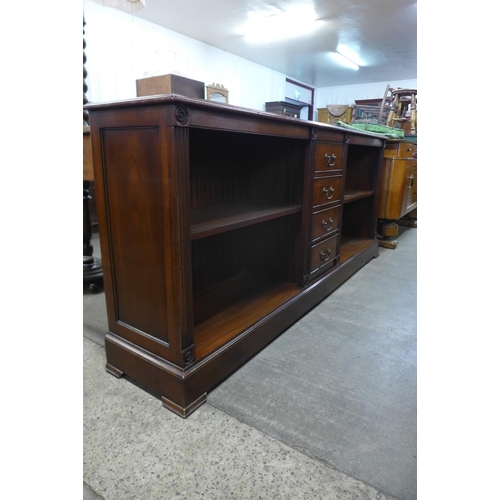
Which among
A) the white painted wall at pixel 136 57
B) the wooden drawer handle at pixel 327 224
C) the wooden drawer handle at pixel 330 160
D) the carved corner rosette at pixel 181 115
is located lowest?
the wooden drawer handle at pixel 327 224

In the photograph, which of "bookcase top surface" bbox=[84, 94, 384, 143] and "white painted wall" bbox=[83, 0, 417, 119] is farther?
"white painted wall" bbox=[83, 0, 417, 119]

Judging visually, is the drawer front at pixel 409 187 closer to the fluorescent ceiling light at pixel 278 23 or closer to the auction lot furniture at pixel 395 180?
the auction lot furniture at pixel 395 180

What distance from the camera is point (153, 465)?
3.16ft

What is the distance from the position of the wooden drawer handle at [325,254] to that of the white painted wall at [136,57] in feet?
9.64

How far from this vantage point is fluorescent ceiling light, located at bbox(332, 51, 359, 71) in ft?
23.1

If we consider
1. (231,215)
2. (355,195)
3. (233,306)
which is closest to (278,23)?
(355,195)

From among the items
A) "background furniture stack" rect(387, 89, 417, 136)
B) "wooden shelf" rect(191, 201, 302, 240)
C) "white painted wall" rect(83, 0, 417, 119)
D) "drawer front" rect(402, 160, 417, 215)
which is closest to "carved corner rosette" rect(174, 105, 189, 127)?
"wooden shelf" rect(191, 201, 302, 240)

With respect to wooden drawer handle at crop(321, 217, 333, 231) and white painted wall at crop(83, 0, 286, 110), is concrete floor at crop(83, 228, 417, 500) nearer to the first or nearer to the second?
wooden drawer handle at crop(321, 217, 333, 231)

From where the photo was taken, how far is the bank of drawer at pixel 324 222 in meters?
1.91

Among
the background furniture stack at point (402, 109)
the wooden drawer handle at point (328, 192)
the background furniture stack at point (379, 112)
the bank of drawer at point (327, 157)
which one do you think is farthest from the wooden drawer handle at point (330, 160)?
the background furniture stack at point (402, 109)

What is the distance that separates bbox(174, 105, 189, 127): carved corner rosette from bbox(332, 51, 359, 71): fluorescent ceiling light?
6.94m

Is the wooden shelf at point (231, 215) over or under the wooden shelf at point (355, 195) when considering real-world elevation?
under
